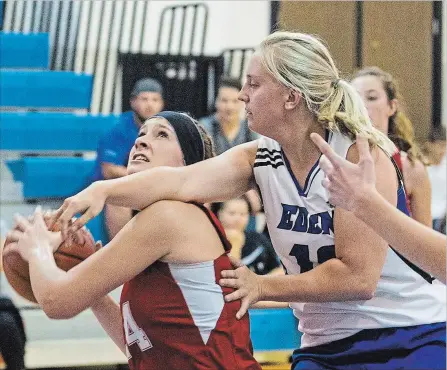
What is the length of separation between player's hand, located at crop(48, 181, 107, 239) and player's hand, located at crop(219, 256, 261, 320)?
0.38m

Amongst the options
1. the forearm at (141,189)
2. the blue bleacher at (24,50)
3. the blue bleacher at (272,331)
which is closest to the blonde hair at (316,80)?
the forearm at (141,189)

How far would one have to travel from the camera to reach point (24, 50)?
7.27 m

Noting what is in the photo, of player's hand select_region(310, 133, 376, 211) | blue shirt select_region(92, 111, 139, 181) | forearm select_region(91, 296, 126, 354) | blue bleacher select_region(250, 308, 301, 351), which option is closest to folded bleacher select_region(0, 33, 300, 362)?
blue shirt select_region(92, 111, 139, 181)

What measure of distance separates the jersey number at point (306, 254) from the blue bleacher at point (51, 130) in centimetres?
446

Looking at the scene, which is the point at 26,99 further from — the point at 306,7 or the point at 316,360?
the point at 316,360

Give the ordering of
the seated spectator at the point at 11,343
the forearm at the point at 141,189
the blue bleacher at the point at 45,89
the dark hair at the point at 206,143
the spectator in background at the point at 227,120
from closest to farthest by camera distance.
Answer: the forearm at the point at 141,189 → the dark hair at the point at 206,143 → the seated spectator at the point at 11,343 → the spectator in background at the point at 227,120 → the blue bleacher at the point at 45,89

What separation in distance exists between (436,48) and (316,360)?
8.18 m

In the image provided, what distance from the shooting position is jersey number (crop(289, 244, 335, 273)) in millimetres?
2344

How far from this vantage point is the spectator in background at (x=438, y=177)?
6.54 m

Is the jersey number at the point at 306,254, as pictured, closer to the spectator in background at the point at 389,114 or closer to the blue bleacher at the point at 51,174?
the spectator in background at the point at 389,114

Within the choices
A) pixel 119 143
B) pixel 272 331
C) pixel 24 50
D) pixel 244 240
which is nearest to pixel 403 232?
pixel 272 331

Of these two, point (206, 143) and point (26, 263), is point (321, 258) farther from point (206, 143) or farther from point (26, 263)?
point (26, 263)

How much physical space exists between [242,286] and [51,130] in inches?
190

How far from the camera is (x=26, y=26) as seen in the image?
8.09 metres
